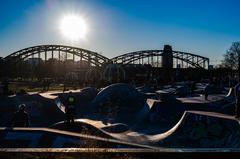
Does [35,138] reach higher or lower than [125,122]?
higher

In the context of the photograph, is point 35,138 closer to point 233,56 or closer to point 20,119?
point 20,119

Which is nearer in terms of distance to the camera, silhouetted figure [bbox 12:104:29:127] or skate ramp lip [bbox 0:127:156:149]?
skate ramp lip [bbox 0:127:156:149]

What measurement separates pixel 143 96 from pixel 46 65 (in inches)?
2622

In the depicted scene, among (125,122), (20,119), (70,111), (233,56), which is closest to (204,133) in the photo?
(70,111)

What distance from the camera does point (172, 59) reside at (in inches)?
4545

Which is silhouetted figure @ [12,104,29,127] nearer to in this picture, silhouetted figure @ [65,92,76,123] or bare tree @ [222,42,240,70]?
silhouetted figure @ [65,92,76,123]

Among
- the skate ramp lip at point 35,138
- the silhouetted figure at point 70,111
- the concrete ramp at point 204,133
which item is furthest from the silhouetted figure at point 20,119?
the concrete ramp at point 204,133

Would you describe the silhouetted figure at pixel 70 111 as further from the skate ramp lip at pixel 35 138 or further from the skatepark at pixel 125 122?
the skate ramp lip at pixel 35 138

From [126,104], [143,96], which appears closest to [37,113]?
[126,104]

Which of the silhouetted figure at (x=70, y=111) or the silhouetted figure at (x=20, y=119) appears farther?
the silhouetted figure at (x=70, y=111)

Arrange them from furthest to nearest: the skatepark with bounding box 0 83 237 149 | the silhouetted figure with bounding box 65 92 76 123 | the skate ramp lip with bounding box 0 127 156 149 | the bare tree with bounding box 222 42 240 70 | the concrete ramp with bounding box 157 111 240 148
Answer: the bare tree with bounding box 222 42 240 70 → the silhouetted figure with bounding box 65 92 76 123 → the concrete ramp with bounding box 157 111 240 148 → the skatepark with bounding box 0 83 237 149 → the skate ramp lip with bounding box 0 127 156 149

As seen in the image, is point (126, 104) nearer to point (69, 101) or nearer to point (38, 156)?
point (69, 101)

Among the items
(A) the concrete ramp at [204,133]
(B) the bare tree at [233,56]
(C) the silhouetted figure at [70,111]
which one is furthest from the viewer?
(B) the bare tree at [233,56]

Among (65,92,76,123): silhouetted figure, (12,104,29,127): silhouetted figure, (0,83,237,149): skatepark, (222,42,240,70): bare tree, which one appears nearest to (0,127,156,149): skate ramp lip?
(0,83,237,149): skatepark
